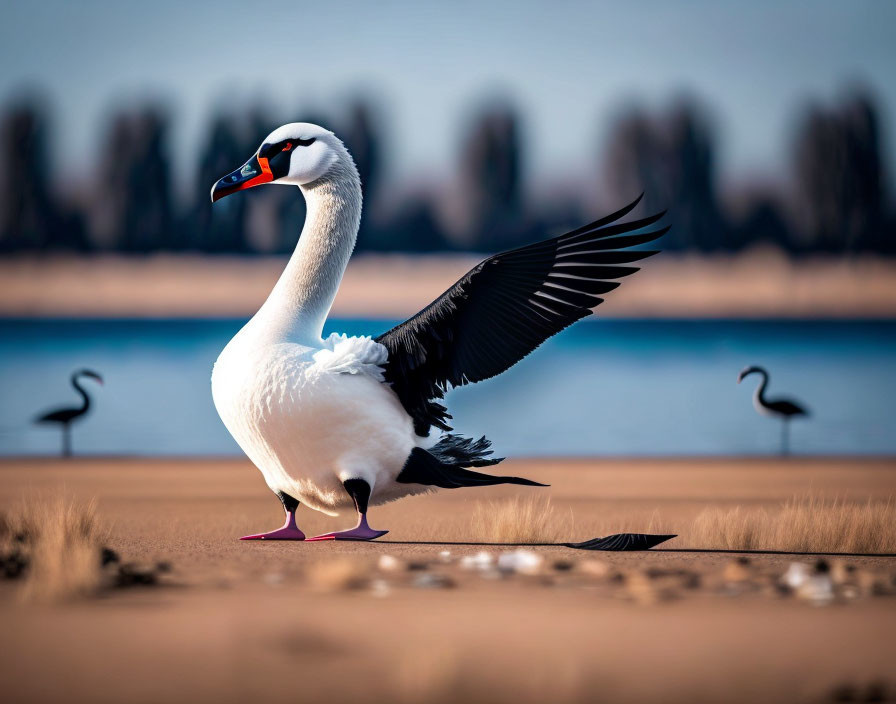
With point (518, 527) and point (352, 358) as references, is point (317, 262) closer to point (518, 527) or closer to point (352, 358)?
point (352, 358)

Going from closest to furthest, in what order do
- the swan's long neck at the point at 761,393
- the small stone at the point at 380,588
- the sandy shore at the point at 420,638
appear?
the sandy shore at the point at 420,638
the small stone at the point at 380,588
the swan's long neck at the point at 761,393

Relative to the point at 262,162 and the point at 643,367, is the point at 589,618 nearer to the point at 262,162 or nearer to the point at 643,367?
the point at 262,162

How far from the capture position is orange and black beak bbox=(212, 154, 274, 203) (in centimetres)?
793

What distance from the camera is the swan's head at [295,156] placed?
7.87 meters

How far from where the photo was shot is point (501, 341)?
7.36 meters

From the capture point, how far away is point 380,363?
7.42 metres

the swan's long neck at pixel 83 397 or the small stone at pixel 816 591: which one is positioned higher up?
the small stone at pixel 816 591

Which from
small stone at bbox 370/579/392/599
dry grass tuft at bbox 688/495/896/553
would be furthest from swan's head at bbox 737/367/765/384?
small stone at bbox 370/579/392/599

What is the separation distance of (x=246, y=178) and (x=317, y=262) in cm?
74

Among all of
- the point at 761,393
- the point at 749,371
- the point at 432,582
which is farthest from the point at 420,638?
the point at 749,371

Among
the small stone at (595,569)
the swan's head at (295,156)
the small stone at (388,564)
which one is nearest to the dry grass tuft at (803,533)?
the small stone at (595,569)

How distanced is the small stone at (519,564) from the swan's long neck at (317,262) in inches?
70.4

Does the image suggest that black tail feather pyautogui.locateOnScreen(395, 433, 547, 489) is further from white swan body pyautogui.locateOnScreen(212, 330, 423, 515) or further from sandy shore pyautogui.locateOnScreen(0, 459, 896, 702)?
sandy shore pyautogui.locateOnScreen(0, 459, 896, 702)

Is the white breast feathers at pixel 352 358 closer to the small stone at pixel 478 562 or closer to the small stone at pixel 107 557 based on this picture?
the small stone at pixel 478 562
